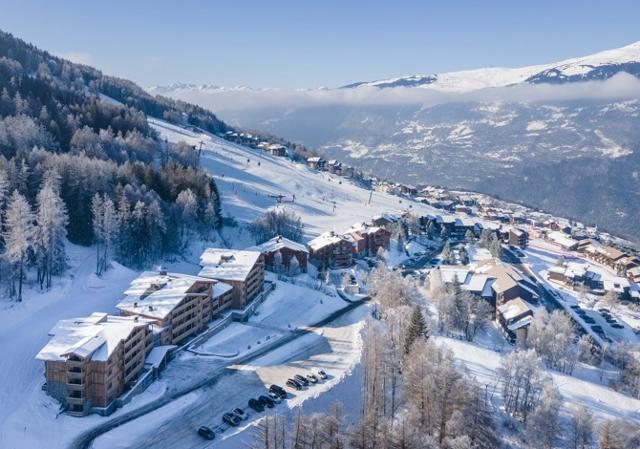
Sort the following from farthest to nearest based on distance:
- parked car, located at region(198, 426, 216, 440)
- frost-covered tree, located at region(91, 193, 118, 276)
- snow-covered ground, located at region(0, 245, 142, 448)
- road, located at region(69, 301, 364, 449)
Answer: frost-covered tree, located at region(91, 193, 118, 276), parked car, located at region(198, 426, 216, 440), road, located at region(69, 301, 364, 449), snow-covered ground, located at region(0, 245, 142, 448)

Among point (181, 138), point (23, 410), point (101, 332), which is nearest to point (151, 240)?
point (101, 332)

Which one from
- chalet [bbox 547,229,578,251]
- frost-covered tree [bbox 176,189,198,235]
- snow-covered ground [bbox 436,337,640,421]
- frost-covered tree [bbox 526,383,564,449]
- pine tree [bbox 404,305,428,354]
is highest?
frost-covered tree [bbox 176,189,198,235]

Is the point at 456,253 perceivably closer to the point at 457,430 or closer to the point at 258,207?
the point at 258,207

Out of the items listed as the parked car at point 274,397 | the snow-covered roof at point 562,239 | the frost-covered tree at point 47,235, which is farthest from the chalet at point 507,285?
the frost-covered tree at point 47,235

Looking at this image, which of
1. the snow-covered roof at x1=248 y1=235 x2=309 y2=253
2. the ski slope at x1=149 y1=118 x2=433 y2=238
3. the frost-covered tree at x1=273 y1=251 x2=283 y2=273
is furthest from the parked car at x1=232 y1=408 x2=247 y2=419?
the ski slope at x1=149 y1=118 x2=433 y2=238


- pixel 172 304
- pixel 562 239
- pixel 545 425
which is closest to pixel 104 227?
pixel 172 304

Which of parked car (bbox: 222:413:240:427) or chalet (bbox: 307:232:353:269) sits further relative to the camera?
chalet (bbox: 307:232:353:269)

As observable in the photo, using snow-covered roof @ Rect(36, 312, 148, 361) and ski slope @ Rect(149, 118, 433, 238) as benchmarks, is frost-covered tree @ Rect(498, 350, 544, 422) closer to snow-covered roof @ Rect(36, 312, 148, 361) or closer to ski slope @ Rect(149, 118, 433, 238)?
snow-covered roof @ Rect(36, 312, 148, 361)
